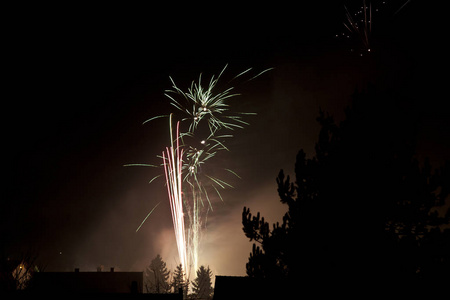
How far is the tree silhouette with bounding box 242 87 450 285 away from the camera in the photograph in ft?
42.1

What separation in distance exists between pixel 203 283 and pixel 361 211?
6007 cm

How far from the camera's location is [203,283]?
7000cm

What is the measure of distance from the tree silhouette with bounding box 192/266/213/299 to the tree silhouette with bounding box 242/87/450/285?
181 ft

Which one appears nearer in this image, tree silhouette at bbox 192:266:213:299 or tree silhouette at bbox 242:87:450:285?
tree silhouette at bbox 242:87:450:285

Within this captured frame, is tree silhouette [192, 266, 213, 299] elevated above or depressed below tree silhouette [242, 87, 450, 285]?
above

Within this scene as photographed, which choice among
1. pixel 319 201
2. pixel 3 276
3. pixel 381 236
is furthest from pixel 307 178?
pixel 3 276

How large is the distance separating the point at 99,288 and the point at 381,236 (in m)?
36.9

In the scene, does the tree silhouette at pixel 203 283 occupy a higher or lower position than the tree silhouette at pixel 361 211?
higher

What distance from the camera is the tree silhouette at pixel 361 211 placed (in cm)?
1283

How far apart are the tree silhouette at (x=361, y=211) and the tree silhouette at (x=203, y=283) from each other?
181 feet

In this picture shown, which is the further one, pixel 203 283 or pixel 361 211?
pixel 203 283

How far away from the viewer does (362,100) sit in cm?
1483

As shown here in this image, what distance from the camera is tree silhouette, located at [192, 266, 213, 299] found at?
68.2 meters

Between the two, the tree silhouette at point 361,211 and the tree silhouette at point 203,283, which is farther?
the tree silhouette at point 203,283
